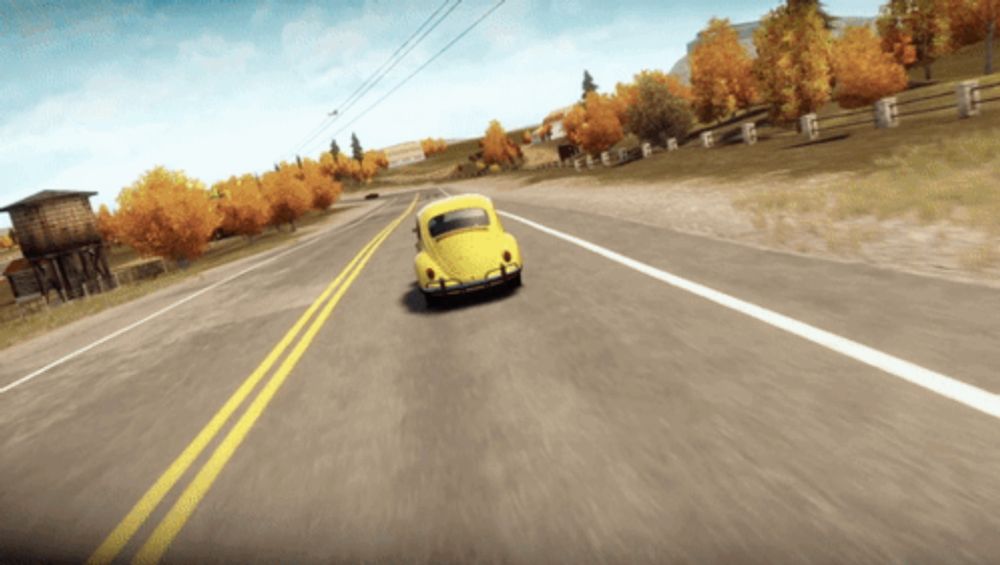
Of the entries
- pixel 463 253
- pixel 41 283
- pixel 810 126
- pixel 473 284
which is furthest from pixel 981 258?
pixel 41 283

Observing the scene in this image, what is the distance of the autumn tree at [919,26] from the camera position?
55.3 metres

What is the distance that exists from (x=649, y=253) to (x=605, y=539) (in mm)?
6788

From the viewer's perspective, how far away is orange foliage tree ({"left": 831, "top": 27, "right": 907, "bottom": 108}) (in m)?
36.6

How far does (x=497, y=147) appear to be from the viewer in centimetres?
13200

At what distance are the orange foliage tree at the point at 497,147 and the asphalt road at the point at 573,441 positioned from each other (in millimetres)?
128822

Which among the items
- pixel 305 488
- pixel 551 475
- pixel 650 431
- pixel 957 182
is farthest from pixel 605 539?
pixel 957 182

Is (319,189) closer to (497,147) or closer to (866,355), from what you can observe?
(497,147)

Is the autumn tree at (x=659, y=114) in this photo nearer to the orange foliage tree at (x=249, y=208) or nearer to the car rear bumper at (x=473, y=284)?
the orange foliage tree at (x=249, y=208)

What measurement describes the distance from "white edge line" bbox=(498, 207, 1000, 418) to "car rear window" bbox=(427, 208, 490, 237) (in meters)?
2.70

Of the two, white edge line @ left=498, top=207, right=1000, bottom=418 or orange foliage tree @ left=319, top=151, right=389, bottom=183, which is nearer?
white edge line @ left=498, top=207, right=1000, bottom=418

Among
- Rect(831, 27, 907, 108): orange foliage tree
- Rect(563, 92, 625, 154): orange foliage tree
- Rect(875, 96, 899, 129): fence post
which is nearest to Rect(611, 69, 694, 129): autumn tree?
Rect(563, 92, 625, 154): orange foliage tree

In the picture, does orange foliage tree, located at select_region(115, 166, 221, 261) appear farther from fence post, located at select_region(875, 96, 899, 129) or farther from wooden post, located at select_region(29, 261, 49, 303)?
fence post, located at select_region(875, 96, 899, 129)

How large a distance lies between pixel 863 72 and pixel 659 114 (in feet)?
78.4

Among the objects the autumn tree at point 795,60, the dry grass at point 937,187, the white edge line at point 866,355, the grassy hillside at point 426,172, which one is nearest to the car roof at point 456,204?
the white edge line at point 866,355
